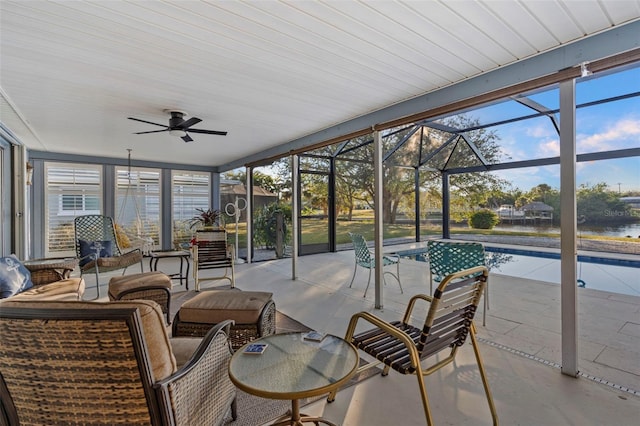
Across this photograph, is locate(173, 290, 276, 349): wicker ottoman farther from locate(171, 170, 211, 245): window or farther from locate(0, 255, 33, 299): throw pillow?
locate(171, 170, 211, 245): window

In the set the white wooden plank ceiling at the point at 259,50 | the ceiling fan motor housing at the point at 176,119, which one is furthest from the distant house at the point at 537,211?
the ceiling fan motor housing at the point at 176,119

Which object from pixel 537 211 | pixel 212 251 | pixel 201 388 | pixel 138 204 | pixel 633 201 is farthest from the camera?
pixel 537 211

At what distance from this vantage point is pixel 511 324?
3199 mm

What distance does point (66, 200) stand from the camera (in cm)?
688

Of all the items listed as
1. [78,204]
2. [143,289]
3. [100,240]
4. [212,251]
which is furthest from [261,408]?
[78,204]

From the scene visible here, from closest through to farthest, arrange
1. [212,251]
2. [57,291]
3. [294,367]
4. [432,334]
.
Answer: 1. [294,367]
2. [432,334]
3. [57,291]
4. [212,251]

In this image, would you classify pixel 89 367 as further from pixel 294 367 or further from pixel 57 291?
pixel 57 291

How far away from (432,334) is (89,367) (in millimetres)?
1565

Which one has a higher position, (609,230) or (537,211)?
(537,211)

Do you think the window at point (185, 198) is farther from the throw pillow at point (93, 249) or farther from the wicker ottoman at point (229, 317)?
the wicker ottoman at point (229, 317)

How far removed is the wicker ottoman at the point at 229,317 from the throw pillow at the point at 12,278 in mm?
1634

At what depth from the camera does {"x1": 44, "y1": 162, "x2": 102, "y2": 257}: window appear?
6699 millimetres

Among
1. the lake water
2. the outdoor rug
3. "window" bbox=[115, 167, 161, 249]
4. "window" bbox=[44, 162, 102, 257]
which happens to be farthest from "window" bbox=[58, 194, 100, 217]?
the lake water

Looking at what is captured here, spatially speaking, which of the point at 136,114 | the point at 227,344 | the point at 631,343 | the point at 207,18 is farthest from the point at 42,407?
the point at 631,343
